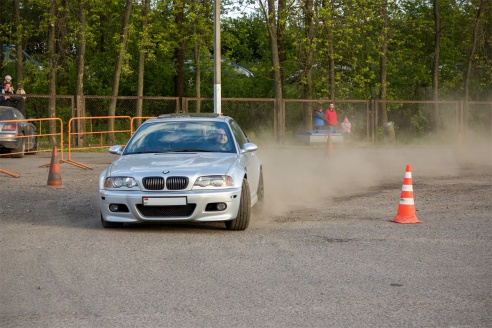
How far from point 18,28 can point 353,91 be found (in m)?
17.3

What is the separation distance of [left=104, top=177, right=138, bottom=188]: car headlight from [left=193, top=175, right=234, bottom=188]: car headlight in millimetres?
779

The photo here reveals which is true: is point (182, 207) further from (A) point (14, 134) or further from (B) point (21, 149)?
(B) point (21, 149)

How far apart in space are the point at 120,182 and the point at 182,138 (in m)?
1.57

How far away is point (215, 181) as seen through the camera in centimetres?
1165

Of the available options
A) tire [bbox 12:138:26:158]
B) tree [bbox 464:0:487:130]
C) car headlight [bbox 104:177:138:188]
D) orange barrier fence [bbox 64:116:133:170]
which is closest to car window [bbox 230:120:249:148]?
car headlight [bbox 104:177:138:188]

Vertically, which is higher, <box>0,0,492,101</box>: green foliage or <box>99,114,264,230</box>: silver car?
<box>0,0,492,101</box>: green foliage

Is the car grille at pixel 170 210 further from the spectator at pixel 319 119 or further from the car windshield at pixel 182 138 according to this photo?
the spectator at pixel 319 119

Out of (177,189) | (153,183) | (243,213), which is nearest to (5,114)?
(153,183)

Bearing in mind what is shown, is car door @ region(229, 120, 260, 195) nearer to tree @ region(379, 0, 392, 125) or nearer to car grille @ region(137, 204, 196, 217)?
car grille @ region(137, 204, 196, 217)

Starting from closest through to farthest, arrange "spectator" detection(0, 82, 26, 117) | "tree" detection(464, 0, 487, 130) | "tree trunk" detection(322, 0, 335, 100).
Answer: "spectator" detection(0, 82, 26, 117) < "tree trunk" detection(322, 0, 335, 100) < "tree" detection(464, 0, 487, 130)

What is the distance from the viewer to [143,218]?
11586 mm

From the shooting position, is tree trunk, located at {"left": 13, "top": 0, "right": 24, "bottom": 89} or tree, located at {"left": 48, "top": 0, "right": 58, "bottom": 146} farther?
tree trunk, located at {"left": 13, "top": 0, "right": 24, "bottom": 89}

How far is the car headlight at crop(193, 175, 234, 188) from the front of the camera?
1159 cm

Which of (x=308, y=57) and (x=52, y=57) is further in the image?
(x=308, y=57)
